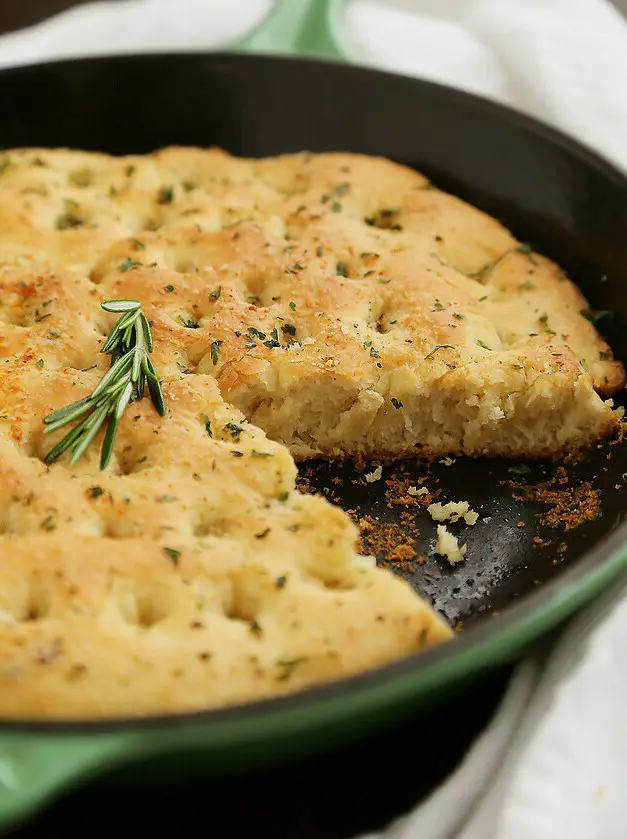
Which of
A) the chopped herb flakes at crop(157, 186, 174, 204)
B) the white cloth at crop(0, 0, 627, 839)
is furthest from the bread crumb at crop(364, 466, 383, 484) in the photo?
the chopped herb flakes at crop(157, 186, 174, 204)

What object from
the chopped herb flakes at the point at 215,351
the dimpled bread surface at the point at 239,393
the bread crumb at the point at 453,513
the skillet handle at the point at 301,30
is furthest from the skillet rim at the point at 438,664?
the skillet handle at the point at 301,30

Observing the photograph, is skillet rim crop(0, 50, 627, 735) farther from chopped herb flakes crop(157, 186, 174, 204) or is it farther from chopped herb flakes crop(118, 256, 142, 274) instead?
chopped herb flakes crop(157, 186, 174, 204)

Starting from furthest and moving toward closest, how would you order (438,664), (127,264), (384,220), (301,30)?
(301,30) → (384,220) → (127,264) → (438,664)

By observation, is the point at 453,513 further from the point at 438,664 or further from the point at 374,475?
the point at 438,664

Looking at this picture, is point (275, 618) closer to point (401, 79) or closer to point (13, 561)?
point (13, 561)

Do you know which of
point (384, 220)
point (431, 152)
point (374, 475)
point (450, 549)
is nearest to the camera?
point (450, 549)

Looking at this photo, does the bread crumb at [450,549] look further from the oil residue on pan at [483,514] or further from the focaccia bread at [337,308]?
the focaccia bread at [337,308]

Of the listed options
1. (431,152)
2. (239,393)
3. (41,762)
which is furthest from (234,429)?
(431,152)
